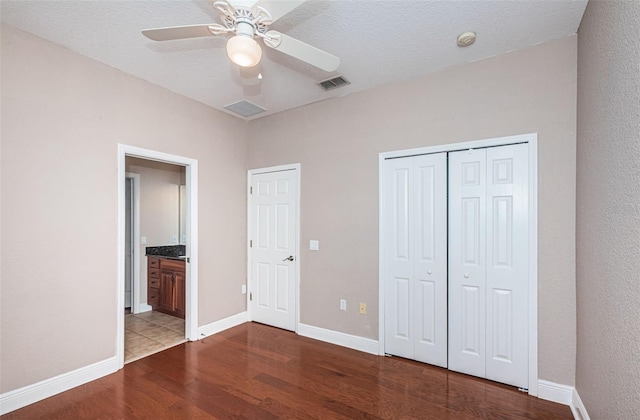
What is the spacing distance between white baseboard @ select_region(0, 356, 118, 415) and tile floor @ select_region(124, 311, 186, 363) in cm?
27

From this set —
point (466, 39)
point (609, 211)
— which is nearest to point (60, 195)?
point (466, 39)

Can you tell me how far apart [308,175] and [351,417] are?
2.47 meters

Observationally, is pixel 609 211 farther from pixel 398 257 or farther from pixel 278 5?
pixel 278 5

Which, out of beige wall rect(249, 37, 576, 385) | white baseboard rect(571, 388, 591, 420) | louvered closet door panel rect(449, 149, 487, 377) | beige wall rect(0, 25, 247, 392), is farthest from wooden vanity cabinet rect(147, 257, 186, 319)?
white baseboard rect(571, 388, 591, 420)

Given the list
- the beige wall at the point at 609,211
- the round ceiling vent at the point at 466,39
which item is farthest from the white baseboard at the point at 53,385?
the round ceiling vent at the point at 466,39

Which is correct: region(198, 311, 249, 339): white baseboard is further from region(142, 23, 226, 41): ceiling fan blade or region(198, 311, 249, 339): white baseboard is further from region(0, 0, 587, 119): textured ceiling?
region(142, 23, 226, 41): ceiling fan blade

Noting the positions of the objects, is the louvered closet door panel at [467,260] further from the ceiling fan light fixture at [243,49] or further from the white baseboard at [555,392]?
the ceiling fan light fixture at [243,49]

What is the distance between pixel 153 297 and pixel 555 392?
4.91 m

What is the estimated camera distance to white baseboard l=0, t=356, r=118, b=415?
2.17 meters

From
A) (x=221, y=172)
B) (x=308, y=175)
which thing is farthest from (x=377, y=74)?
(x=221, y=172)

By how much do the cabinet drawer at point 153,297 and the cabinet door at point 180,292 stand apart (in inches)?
19.0

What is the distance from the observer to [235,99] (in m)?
3.51

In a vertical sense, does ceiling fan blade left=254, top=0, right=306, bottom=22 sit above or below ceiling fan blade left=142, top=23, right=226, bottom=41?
above

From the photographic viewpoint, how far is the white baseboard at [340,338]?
10.4 ft
